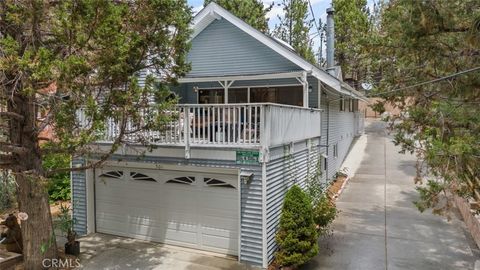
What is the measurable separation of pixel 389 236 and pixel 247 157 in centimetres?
485

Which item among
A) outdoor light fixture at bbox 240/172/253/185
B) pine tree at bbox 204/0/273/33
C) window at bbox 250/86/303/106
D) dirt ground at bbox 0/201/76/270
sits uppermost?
pine tree at bbox 204/0/273/33

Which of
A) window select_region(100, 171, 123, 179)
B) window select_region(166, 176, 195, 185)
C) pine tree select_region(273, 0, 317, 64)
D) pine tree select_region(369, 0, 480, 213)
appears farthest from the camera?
pine tree select_region(273, 0, 317, 64)

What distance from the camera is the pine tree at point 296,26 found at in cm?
3366

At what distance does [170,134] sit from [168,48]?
246 centimetres

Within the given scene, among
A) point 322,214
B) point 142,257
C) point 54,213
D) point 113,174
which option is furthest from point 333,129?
point 54,213

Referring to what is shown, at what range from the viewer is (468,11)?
583cm

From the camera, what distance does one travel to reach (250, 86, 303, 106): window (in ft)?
42.3

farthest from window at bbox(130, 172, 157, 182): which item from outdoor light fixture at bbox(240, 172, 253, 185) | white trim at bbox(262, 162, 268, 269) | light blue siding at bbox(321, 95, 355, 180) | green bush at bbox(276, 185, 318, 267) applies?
light blue siding at bbox(321, 95, 355, 180)

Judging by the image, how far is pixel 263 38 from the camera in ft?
39.1

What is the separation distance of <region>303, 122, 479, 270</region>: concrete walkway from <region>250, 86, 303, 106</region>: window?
412cm

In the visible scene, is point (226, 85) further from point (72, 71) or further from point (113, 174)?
point (72, 71)

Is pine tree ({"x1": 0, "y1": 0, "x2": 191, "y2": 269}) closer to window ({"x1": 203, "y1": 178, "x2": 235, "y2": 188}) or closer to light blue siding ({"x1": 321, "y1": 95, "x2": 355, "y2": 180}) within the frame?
window ({"x1": 203, "y1": 178, "x2": 235, "y2": 188})

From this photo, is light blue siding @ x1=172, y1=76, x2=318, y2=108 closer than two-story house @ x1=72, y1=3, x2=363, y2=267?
No

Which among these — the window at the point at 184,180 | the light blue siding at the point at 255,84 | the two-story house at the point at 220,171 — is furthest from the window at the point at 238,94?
the window at the point at 184,180
